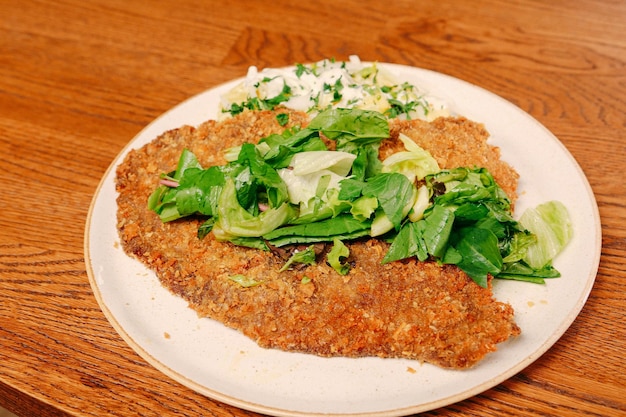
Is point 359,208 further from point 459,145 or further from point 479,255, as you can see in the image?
point 459,145

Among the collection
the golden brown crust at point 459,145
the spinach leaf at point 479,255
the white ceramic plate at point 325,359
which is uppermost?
the golden brown crust at point 459,145

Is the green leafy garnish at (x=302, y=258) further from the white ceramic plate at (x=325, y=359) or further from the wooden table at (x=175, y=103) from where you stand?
the wooden table at (x=175, y=103)

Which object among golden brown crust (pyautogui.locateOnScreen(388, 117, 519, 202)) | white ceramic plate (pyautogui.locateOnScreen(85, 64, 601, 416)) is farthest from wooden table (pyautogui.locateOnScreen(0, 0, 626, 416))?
golden brown crust (pyautogui.locateOnScreen(388, 117, 519, 202))

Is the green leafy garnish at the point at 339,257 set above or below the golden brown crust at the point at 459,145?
below

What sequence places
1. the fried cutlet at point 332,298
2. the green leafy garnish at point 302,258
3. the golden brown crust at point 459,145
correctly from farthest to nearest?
1. the golden brown crust at point 459,145
2. the green leafy garnish at point 302,258
3. the fried cutlet at point 332,298

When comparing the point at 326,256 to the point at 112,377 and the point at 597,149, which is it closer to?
the point at 112,377

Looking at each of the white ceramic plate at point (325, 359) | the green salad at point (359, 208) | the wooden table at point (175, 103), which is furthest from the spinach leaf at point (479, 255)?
the wooden table at point (175, 103)
